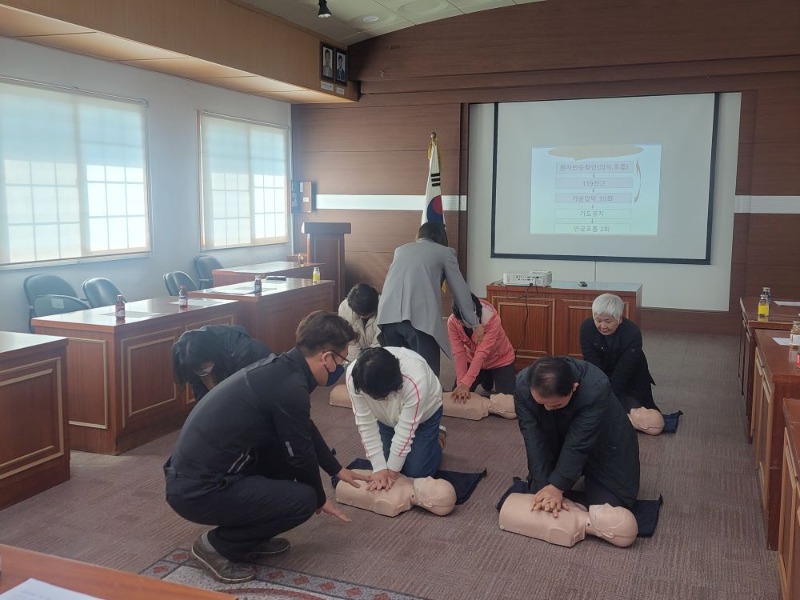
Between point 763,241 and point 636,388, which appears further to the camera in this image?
point 763,241

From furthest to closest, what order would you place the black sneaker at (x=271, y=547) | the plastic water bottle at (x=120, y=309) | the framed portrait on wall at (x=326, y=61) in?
1. the framed portrait on wall at (x=326, y=61)
2. the plastic water bottle at (x=120, y=309)
3. the black sneaker at (x=271, y=547)

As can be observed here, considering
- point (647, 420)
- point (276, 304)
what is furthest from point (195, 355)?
point (647, 420)

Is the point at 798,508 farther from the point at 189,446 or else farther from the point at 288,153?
the point at 288,153

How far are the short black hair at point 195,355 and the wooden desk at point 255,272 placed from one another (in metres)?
3.42

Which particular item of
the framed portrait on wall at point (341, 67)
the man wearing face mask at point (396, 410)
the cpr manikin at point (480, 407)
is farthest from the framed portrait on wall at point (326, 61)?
the man wearing face mask at point (396, 410)

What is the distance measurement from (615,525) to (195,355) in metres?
1.81

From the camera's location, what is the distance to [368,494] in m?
3.28

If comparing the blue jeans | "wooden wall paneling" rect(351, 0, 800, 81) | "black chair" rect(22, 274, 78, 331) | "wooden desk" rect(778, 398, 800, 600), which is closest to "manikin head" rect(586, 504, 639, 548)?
"wooden desk" rect(778, 398, 800, 600)

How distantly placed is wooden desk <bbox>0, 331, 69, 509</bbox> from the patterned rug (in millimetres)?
958

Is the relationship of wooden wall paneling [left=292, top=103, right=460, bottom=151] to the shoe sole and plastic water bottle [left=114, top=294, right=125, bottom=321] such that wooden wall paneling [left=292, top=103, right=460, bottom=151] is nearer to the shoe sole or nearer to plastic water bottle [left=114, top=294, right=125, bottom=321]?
plastic water bottle [left=114, top=294, right=125, bottom=321]

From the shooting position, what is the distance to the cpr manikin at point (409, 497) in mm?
3227

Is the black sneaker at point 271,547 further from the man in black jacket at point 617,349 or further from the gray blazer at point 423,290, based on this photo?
the man in black jacket at point 617,349

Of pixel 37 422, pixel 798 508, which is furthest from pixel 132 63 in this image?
pixel 798 508

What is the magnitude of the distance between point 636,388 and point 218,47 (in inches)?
174
